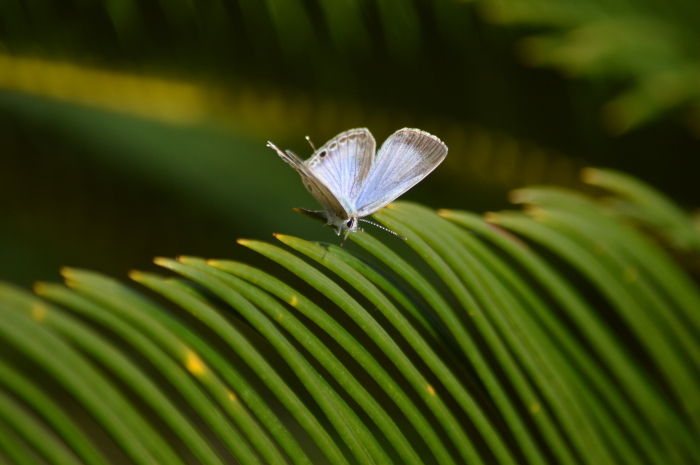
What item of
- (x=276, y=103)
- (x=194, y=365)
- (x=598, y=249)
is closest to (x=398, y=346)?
(x=194, y=365)

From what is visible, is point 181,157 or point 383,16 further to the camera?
point 181,157

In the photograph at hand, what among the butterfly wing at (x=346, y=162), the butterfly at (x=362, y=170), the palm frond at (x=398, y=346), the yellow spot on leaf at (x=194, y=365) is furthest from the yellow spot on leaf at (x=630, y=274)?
the yellow spot on leaf at (x=194, y=365)

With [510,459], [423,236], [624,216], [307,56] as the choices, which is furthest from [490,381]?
[307,56]

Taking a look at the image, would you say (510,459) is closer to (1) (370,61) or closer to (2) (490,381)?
(2) (490,381)

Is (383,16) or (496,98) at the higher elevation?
(496,98)

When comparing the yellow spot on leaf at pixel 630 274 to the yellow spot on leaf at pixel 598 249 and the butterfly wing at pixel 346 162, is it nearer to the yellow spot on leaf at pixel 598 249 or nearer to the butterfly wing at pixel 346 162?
the yellow spot on leaf at pixel 598 249

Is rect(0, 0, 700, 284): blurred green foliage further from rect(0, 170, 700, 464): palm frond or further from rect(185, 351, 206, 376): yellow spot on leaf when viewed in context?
rect(185, 351, 206, 376): yellow spot on leaf

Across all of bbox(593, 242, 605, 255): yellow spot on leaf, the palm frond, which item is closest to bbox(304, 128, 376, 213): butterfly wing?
the palm frond
